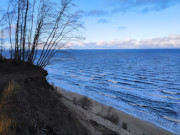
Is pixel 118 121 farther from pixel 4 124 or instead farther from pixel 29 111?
pixel 4 124

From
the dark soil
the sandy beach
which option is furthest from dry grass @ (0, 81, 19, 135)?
the sandy beach

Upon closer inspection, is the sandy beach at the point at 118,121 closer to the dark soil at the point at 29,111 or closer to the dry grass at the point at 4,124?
the dark soil at the point at 29,111

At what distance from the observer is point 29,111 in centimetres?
447

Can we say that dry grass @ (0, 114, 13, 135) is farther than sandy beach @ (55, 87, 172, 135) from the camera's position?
No

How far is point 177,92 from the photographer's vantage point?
2089 centimetres

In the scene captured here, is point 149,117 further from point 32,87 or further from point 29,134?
point 29,134

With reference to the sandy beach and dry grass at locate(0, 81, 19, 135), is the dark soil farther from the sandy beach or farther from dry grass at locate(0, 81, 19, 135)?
the sandy beach

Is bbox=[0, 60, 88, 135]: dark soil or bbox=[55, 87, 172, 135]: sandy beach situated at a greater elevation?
bbox=[0, 60, 88, 135]: dark soil

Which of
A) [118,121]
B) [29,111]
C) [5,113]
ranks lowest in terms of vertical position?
[118,121]

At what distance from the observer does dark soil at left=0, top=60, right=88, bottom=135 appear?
3385mm

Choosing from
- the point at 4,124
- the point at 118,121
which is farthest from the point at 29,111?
the point at 118,121

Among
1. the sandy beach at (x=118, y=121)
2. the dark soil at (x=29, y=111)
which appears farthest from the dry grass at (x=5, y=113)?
the sandy beach at (x=118, y=121)

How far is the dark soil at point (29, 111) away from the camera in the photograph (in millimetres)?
3385

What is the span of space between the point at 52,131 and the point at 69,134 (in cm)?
58
